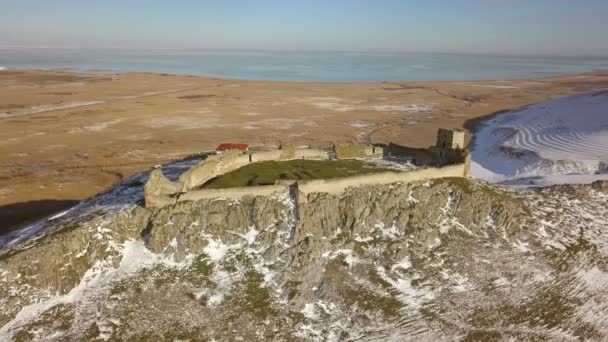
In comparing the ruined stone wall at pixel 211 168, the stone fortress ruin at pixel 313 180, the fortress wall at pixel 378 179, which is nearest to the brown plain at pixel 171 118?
the ruined stone wall at pixel 211 168

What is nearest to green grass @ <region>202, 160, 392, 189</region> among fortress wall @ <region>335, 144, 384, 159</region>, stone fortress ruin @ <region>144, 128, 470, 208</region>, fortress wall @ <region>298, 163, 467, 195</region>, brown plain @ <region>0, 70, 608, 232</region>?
stone fortress ruin @ <region>144, 128, 470, 208</region>

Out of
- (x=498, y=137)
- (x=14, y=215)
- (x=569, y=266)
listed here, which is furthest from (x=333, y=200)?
(x=498, y=137)

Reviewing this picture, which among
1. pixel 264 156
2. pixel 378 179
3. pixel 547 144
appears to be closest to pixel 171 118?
pixel 264 156

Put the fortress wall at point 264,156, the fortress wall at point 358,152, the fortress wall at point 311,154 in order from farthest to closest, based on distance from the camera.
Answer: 1. the fortress wall at point 358,152
2. the fortress wall at point 311,154
3. the fortress wall at point 264,156

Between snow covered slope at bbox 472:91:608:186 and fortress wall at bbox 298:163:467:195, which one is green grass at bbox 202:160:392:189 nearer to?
fortress wall at bbox 298:163:467:195

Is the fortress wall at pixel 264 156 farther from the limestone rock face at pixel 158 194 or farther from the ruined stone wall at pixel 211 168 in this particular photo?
the limestone rock face at pixel 158 194
